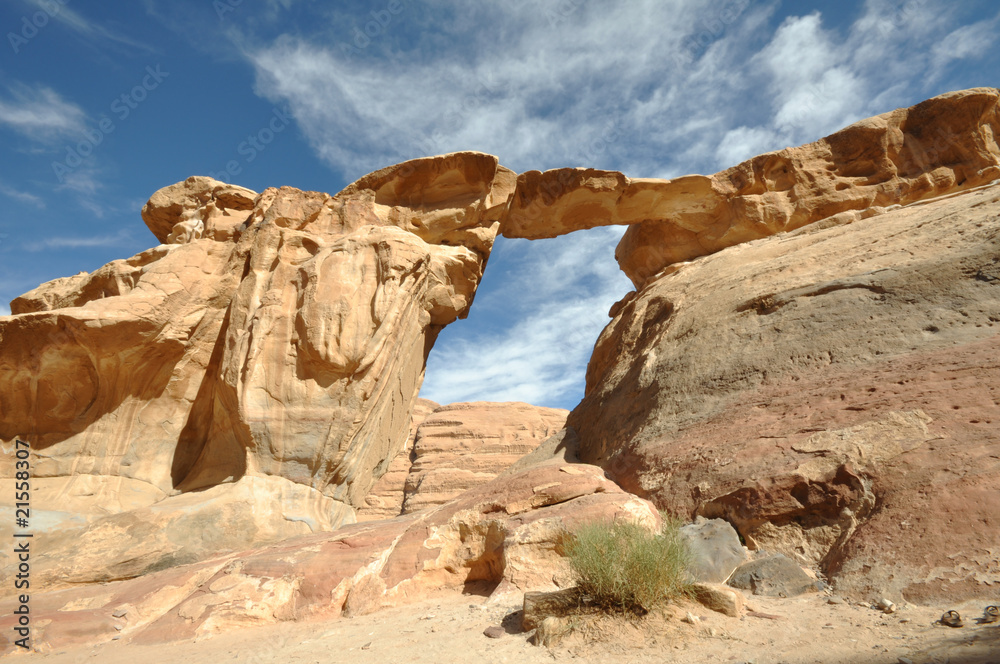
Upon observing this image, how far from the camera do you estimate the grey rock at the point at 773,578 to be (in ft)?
14.9

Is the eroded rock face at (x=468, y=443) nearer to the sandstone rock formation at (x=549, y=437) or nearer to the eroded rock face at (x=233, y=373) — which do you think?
the sandstone rock formation at (x=549, y=437)

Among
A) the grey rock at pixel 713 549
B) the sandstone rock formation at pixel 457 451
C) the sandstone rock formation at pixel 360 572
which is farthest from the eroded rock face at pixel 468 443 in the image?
the grey rock at pixel 713 549

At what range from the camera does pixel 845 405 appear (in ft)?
18.8

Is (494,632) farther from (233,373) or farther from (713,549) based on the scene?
(233,373)

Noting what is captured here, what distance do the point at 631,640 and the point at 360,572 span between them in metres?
3.20

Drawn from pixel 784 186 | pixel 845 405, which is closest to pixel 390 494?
pixel 784 186

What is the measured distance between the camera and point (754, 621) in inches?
157

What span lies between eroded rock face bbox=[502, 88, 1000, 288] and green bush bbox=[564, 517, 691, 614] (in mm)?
8727

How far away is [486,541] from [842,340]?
4.30 meters

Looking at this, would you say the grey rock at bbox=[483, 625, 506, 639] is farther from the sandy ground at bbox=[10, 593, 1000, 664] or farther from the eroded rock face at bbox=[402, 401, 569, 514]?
the eroded rock face at bbox=[402, 401, 569, 514]

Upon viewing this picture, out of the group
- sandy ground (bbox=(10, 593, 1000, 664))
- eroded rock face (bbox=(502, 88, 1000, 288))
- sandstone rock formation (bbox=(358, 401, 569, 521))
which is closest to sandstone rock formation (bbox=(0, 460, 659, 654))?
sandy ground (bbox=(10, 593, 1000, 664))

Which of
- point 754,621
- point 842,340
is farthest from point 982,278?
point 754,621

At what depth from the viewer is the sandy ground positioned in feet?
10.9

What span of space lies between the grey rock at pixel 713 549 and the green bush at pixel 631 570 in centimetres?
37
